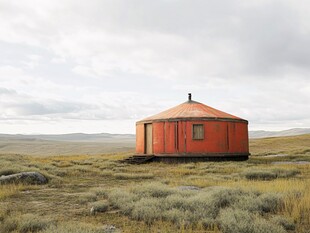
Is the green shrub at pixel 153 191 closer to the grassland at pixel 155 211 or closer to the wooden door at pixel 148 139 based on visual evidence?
the grassland at pixel 155 211

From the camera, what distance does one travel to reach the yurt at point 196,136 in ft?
65.1

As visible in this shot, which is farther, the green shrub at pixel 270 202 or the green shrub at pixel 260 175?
the green shrub at pixel 260 175

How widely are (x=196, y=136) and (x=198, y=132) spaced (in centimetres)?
28

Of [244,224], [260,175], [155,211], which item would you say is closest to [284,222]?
[244,224]

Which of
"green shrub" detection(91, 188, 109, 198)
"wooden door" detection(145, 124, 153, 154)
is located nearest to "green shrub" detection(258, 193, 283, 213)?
"green shrub" detection(91, 188, 109, 198)

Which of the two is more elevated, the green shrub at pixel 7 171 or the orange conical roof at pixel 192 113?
the orange conical roof at pixel 192 113

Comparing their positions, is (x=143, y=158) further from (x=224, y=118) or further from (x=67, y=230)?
(x=67, y=230)

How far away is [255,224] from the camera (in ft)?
15.7

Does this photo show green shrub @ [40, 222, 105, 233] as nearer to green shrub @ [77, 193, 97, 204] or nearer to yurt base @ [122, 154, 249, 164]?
green shrub @ [77, 193, 97, 204]

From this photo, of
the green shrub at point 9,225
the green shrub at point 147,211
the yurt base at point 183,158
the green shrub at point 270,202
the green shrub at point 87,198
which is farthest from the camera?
the yurt base at point 183,158

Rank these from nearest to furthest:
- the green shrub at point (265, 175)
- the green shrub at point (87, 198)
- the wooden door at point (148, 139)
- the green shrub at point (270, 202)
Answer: the green shrub at point (270, 202), the green shrub at point (87, 198), the green shrub at point (265, 175), the wooden door at point (148, 139)

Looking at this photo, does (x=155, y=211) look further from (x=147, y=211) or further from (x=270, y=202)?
(x=270, y=202)

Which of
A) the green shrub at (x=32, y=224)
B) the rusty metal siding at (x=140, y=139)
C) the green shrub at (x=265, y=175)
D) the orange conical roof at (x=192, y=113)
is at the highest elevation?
the orange conical roof at (x=192, y=113)

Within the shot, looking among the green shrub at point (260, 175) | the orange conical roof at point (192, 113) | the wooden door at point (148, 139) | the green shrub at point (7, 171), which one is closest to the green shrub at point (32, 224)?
the green shrub at point (7, 171)
